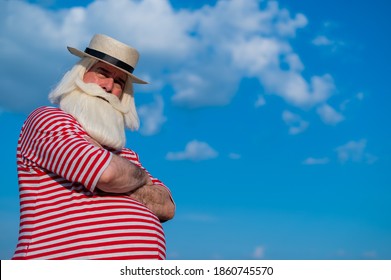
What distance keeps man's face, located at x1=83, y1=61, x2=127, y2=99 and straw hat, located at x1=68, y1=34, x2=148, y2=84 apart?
0.22ft

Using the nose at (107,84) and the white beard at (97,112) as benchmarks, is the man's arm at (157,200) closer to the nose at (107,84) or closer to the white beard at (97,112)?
the white beard at (97,112)

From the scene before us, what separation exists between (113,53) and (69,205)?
161 cm

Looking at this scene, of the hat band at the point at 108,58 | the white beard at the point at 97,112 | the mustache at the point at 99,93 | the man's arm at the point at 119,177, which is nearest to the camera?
the man's arm at the point at 119,177

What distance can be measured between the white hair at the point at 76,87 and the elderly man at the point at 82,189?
0.04 feet

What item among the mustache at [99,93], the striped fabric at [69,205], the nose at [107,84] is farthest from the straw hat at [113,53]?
the striped fabric at [69,205]

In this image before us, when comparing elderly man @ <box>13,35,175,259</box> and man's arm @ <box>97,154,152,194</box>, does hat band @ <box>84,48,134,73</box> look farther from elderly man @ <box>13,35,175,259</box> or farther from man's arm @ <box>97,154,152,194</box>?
man's arm @ <box>97,154,152,194</box>

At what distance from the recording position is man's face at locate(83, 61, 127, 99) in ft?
15.8

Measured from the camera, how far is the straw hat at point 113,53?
494 centimetres

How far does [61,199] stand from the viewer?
3973 mm

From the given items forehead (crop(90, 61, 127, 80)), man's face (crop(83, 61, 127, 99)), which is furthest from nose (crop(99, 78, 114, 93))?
forehead (crop(90, 61, 127, 80))
